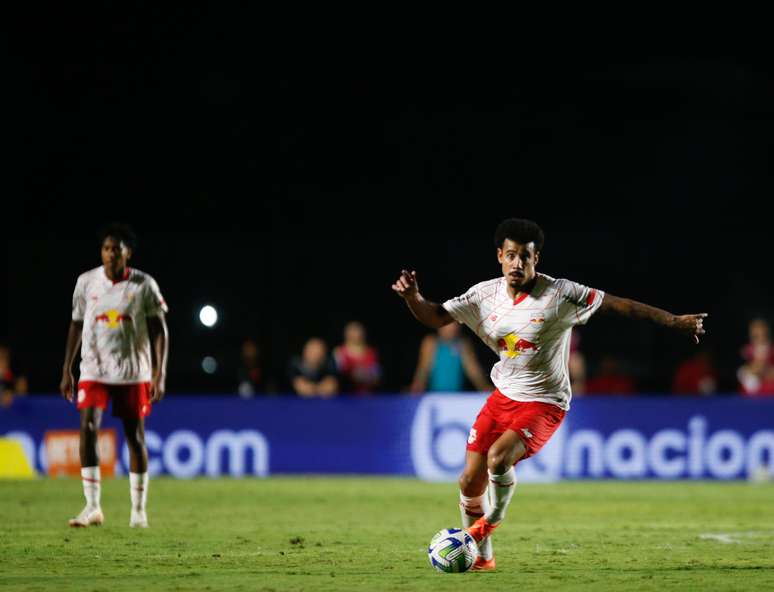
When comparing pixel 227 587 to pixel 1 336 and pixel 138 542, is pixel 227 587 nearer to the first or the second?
pixel 138 542

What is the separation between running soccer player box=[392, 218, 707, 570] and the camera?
28.3 ft

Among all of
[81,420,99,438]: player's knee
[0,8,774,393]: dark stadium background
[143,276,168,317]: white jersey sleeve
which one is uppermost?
[0,8,774,393]: dark stadium background

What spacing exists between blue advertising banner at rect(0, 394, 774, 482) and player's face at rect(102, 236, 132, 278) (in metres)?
7.15

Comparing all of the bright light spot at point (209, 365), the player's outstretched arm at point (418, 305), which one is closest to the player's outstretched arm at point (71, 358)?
the player's outstretched arm at point (418, 305)

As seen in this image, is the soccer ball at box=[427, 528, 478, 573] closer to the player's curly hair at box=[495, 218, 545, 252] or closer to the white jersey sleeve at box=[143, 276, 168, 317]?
the player's curly hair at box=[495, 218, 545, 252]

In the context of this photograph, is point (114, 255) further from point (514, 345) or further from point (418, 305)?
point (514, 345)

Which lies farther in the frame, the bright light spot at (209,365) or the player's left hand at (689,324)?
the bright light spot at (209,365)

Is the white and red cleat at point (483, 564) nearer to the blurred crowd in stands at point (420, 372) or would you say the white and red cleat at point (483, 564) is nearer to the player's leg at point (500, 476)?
the player's leg at point (500, 476)

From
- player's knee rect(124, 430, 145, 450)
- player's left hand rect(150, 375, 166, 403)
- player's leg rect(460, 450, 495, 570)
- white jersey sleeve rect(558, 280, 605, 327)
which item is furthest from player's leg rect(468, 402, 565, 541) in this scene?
player's knee rect(124, 430, 145, 450)

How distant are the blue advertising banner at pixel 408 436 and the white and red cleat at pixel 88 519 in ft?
22.2

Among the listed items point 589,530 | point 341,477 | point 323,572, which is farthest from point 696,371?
point 323,572

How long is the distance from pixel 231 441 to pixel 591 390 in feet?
19.1

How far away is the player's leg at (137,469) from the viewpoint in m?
11.2

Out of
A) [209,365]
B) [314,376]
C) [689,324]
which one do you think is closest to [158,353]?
[689,324]
